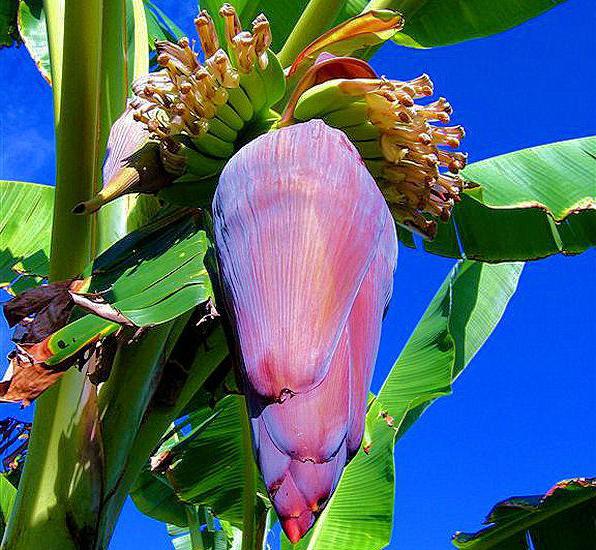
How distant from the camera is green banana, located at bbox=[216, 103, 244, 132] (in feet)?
2.66

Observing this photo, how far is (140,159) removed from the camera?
2.59 ft

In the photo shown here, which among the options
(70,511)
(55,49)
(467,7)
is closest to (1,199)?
(55,49)

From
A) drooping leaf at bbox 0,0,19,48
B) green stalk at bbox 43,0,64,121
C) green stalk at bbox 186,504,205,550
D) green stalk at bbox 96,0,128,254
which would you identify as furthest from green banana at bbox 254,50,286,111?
green stalk at bbox 186,504,205,550

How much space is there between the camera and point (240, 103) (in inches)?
32.3

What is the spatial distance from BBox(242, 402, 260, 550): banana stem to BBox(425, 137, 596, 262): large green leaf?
479 millimetres

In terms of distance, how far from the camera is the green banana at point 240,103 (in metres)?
0.80

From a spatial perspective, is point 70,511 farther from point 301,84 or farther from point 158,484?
point 158,484

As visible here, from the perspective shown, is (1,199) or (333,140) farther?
(1,199)

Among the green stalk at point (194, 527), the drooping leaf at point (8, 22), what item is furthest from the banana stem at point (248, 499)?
the drooping leaf at point (8, 22)

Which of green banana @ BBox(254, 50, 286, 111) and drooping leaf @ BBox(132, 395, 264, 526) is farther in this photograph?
drooping leaf @ BBox(132, 395, 264, 526)

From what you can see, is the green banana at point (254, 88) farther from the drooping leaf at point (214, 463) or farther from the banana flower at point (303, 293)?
the drooping leaf at point (214, 463)

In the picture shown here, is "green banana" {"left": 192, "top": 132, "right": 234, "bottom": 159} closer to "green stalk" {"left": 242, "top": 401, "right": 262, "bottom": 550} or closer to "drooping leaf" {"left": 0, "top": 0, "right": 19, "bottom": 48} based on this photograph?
"green stalk" {"left": 242, "top": 401, "right": 262, "bottom": 550}

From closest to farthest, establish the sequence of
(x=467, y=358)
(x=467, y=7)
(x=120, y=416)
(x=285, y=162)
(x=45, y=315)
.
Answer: (x=285, y=162)
(x=45, y=315)
(x=120, y=416)
(x=467, y=7)
(x=467, y=358)

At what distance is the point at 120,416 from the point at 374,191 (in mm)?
431
